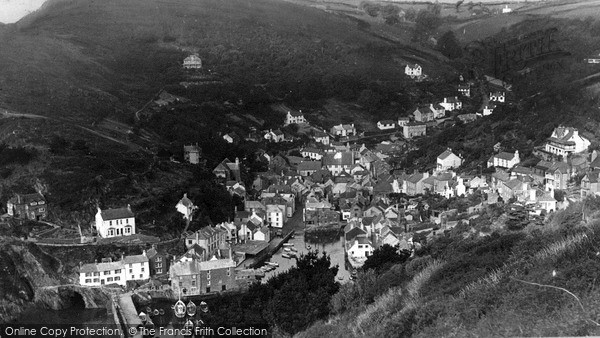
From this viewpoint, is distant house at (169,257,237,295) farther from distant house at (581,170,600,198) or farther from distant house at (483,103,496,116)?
distant house at (483,103,496,116)

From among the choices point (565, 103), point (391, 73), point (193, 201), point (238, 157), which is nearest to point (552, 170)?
point (565, 103)

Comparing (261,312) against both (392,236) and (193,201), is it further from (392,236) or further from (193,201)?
(193,201)

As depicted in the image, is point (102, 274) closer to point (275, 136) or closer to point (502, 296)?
point (502, 296)

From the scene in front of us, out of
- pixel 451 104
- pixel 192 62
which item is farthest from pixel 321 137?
pixel 192 62

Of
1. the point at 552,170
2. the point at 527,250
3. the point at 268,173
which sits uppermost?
the point at 527,250

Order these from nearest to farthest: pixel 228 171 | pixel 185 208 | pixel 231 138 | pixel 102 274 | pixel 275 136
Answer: pixel 102 274, pixel 185 208, pixel 228 171, pixel 231 138, pixel 275 136

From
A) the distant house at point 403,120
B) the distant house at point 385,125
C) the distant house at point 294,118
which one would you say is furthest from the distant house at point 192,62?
the distant house at point 403,120
